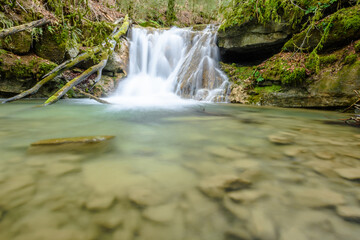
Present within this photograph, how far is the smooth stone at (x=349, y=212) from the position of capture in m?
0.72

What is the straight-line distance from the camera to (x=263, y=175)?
1.06 metres

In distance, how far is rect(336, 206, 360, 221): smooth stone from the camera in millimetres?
717

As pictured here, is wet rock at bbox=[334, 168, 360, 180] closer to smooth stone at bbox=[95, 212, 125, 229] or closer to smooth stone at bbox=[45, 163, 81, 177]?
smooth stone at bbox=[95, 212, 125, 229]

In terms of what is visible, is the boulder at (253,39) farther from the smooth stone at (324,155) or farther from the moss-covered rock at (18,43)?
the moss-covered rock at (18,43)

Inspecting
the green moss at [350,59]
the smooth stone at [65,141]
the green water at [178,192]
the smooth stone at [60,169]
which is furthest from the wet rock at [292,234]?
the green moss at [350,59]

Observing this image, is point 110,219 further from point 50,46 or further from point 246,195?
point 50,46

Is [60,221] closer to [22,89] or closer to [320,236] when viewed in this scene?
[320,236]

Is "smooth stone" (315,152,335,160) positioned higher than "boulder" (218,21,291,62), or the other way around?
"boulder" (218,21,291,62)

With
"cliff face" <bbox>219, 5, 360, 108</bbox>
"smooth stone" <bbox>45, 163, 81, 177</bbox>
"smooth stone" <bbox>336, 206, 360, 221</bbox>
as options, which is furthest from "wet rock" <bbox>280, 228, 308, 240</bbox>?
"cliff face" <bbox>219, 5, 360, 108</bbox>

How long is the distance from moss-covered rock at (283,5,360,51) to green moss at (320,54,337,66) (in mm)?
348

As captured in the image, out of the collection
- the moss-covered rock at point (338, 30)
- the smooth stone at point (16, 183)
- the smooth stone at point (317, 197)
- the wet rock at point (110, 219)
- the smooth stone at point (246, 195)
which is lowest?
the smooth stone at point (16, 183)

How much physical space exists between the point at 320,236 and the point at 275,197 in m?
0.23

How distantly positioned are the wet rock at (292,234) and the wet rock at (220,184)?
29 cm

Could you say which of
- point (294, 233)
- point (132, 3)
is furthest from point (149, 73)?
point (294, 233)
